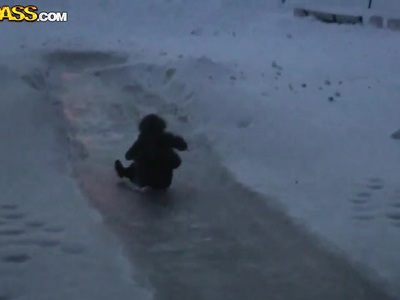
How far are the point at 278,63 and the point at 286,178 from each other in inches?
355

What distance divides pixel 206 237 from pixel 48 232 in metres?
1.47

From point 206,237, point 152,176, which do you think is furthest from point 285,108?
point 206,237

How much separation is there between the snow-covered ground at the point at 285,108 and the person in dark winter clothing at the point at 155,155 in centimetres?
96

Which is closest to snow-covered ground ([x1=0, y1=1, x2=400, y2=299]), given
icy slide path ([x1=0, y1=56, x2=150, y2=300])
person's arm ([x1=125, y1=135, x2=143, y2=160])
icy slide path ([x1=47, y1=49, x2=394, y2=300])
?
icy slide path ([x1=0, y1=56, x2=150, y2=300])

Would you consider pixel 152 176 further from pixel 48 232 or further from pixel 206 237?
pixel 48 232

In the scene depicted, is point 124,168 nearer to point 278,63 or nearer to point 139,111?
point 139,111

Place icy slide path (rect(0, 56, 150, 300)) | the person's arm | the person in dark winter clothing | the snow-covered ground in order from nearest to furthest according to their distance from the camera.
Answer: icy slide path (rect(0, 56, 150, 300))
the snow-covered ground
the person in dark winter clothing
the person's arm

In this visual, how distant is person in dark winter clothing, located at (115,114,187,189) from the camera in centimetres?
967

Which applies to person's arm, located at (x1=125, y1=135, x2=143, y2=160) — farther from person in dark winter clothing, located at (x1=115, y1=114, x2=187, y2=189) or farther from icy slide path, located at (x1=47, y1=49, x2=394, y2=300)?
icy slide path, located at (x1=47, y1=49, x2=394, y2=300)

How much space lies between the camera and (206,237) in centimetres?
820

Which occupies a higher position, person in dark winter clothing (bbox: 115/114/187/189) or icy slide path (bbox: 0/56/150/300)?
person in dark winter clothing (bbox: 115/114/187/189)

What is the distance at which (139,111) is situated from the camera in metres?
14.5

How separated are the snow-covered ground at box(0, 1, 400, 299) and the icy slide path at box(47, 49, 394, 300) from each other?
0.69ft

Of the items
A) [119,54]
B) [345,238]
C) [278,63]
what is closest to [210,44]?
[119,54]
